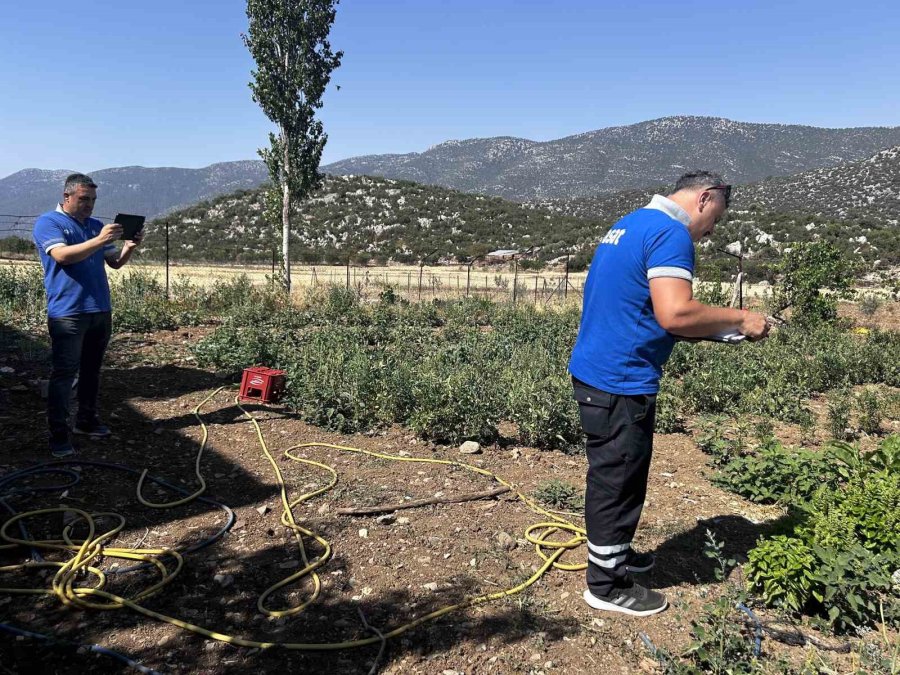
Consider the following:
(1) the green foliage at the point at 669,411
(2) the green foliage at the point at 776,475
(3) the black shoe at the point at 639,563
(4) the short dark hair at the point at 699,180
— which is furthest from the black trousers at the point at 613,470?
(1) the green foliage at the point at 669,411

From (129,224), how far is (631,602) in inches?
171

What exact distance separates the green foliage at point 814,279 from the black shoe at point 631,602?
10654 millimetres

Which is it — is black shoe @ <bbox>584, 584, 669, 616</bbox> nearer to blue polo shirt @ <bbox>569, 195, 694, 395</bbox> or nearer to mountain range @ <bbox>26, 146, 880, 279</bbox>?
blue polo shirt @ <bbox>569, 195, 694, 395</bbox>

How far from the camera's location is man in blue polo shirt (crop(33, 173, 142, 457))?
414 cm

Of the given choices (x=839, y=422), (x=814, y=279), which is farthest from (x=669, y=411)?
(x=814, y=279)

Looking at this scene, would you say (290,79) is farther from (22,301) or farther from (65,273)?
(65,273)

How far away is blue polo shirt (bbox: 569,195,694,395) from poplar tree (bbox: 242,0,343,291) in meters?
16.3

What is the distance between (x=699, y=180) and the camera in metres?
2.61

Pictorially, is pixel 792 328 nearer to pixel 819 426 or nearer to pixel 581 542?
pixel 819 426

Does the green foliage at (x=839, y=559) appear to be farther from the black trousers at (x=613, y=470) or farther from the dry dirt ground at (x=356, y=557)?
the black trousers at (x=613, y=470)

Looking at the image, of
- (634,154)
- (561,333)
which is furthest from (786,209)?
(634,154)

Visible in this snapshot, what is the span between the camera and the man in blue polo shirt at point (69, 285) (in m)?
4.14

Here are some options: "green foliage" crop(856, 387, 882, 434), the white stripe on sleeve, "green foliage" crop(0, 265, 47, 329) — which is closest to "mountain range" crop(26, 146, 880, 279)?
"green foliage" crop(0, 265, 47, 329)

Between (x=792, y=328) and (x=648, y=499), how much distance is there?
8.30 metres
